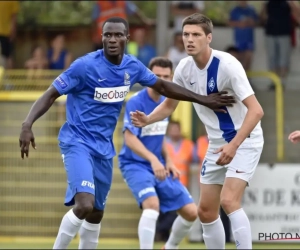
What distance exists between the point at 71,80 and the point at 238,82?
1536mm

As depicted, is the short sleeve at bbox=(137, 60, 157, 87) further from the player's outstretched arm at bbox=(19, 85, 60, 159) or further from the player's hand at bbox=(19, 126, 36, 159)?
the player's hand at bbox=(19, 126, 36, 159)

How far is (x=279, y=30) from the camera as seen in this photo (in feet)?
48.9

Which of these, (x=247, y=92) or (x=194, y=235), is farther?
(x=194, y=235)

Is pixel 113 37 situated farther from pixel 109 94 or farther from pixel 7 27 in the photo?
pixel 7 27

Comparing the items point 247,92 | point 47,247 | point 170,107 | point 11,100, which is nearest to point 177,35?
point 11,100

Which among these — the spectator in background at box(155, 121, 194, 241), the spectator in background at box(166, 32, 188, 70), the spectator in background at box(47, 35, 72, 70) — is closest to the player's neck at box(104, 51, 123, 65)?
the spectator in background at box(155, 121, 194, 241)

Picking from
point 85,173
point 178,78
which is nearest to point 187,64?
point 178,78

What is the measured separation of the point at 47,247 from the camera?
491 inches

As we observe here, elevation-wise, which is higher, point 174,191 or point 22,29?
point 22,29

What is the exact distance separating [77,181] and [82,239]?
3.01 ft

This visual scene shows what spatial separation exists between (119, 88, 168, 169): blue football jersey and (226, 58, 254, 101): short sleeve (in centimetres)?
217

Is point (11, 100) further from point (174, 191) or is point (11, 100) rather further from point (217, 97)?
point (217, 97)

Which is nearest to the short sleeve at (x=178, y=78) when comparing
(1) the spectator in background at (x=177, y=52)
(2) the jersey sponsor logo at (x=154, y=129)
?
(2) the jersey sponsor logo at (x=154, y=129)

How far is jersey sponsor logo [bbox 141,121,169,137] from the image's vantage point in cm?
1021
